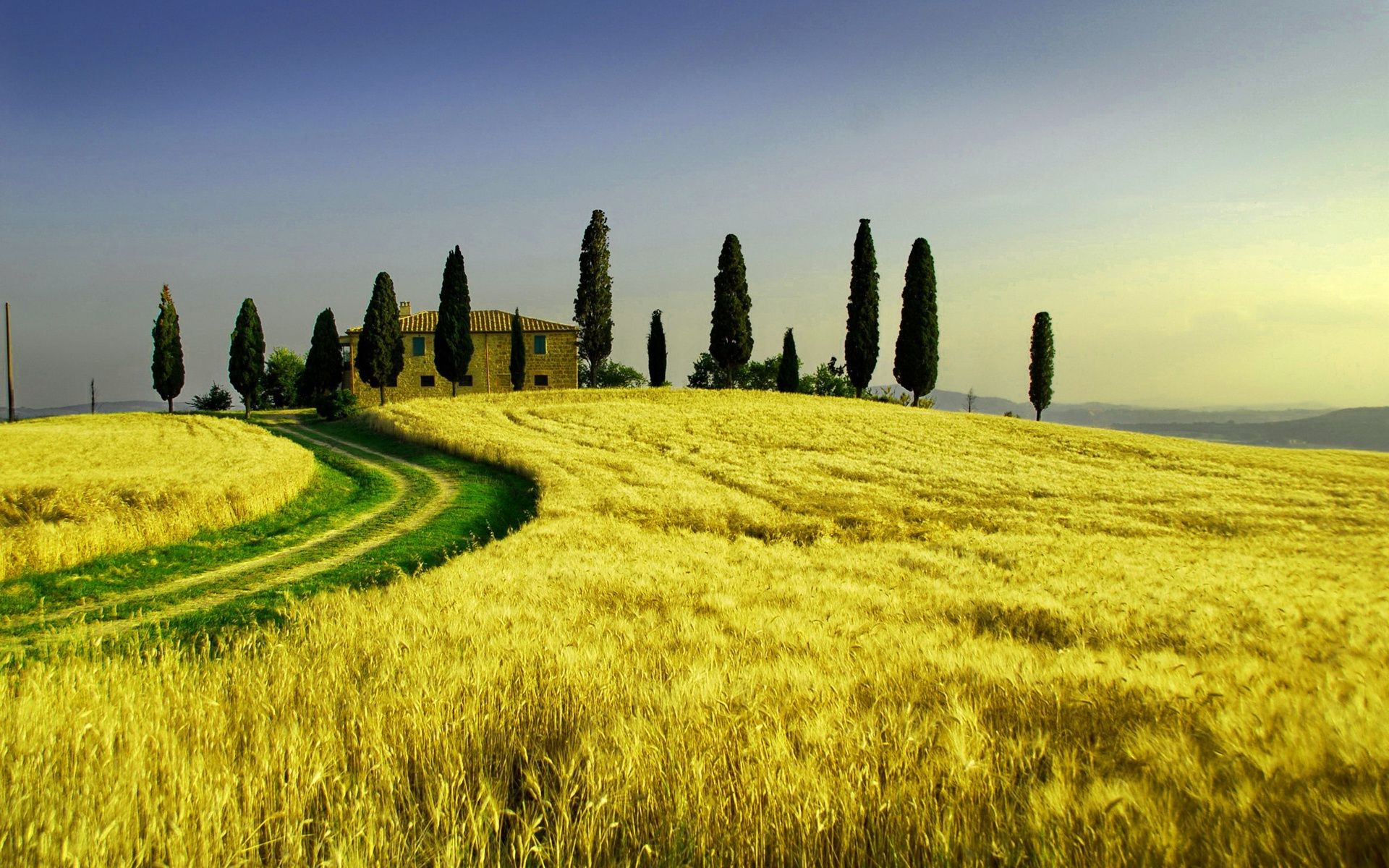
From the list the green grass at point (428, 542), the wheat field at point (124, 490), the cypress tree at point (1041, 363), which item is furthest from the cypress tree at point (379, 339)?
the cypress tree at point (1041, 363)

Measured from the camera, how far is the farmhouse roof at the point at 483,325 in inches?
2726

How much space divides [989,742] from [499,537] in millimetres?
14510

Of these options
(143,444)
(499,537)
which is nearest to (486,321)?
(143,444)

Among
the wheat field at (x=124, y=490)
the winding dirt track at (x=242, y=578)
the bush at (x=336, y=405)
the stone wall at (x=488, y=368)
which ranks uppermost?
the stone wall at (x=488, y=368)

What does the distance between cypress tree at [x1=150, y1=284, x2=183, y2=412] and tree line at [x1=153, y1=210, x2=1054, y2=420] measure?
0.08 metres

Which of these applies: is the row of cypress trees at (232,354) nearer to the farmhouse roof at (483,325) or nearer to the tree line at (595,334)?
the tree line at (595,334)

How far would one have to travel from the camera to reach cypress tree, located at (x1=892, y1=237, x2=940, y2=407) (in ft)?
188

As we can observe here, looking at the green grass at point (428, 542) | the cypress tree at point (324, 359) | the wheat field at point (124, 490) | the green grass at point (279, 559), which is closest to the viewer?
the green grass at point (428, 542)

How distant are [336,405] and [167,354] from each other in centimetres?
2640

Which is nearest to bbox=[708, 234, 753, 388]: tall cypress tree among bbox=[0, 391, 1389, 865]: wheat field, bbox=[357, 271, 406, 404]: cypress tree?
bbox=[357, 271, 406, 404]: cypress tree

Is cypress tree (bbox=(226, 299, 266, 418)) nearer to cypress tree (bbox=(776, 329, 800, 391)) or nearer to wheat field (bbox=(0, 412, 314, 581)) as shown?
wheat field (bbox=(0, 412, 314, 581))

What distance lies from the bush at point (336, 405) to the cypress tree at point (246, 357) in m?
17.2

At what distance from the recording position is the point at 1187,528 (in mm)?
19906

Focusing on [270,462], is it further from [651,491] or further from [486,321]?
[486,321]
